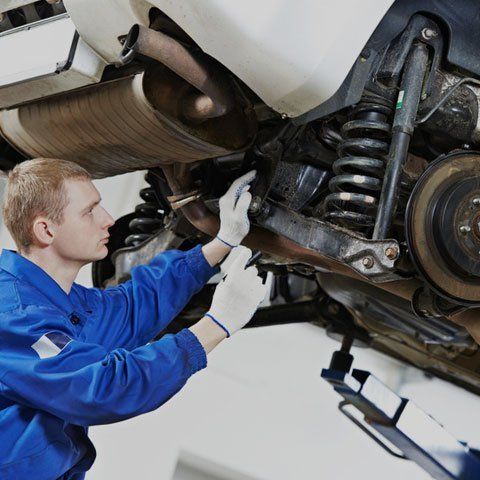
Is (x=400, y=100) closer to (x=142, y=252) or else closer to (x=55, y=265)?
(x=55, y=265)

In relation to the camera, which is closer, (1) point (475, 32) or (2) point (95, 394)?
(2) point (95, 394)

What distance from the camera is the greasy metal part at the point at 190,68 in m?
1.41

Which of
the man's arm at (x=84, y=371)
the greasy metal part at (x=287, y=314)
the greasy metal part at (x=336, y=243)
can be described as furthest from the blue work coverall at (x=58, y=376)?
the greasy metal part at (x=287, y=314)

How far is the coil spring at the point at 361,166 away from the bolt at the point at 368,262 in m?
0.10

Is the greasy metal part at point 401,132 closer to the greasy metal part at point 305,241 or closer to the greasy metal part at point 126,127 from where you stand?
the greasy metal part at point 305,241

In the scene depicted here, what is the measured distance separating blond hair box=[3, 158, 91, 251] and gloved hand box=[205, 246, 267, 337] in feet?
1.21

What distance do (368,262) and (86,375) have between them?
1.76ft

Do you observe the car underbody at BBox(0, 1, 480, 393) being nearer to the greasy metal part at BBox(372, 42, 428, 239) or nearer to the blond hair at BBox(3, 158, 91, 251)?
the greasy metal part at BBox(372, 42, 428, 239)

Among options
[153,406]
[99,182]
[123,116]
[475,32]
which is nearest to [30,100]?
[123,116]

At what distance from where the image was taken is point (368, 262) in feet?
4.82

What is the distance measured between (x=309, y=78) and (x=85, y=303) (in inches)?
31.4

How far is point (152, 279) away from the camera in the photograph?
200 centimetres

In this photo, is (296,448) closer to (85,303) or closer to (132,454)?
(132,454)

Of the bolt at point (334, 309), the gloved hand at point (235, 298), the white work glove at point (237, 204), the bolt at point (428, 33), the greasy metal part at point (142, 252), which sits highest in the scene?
the bolt at point (428, 33)
